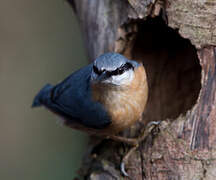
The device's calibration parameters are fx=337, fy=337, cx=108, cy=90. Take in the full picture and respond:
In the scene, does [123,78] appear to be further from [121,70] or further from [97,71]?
[97,71]

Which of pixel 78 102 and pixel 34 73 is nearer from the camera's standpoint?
pixel 78 102

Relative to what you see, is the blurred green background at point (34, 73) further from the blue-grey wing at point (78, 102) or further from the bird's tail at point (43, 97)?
the blue-grey wing at point (78, 102)

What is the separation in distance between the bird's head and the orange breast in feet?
0.46

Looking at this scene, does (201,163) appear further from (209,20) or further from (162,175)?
(209,20)

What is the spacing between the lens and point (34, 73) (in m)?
5.20

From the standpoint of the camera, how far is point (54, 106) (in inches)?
137

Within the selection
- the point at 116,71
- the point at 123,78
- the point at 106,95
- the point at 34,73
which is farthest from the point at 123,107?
the point at 34,73

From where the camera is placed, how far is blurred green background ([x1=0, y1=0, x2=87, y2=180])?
511cm

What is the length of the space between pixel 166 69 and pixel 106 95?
3.41 feet

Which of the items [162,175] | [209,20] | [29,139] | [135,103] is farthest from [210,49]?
[29,139]

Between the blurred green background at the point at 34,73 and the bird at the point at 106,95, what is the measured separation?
184cm

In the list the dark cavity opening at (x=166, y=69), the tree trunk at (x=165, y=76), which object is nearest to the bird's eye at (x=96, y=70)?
the tree trunk at (x=165, y=76)

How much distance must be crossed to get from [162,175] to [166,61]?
1403 millimetres

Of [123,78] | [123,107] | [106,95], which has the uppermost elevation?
[123,78]
